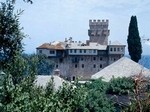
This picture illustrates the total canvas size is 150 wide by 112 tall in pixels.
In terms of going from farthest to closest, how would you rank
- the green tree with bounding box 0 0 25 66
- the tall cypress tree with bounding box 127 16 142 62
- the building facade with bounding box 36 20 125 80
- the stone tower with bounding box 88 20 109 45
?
the stone tower with bounding box 88 20 109 45 → the building facade with bounding box 36 20 125 80 → the tall cypress tree with bounding box 127 16 142 62 → the green tree with bounding box 0 0 25 66

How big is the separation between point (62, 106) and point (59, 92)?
1.31 meters

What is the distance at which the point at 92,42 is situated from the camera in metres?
92.0

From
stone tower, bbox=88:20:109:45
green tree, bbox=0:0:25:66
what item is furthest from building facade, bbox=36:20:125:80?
green tree, bbox=0:0:25:66

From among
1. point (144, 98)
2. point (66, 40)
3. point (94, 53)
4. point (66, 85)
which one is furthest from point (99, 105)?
point (66, 40)

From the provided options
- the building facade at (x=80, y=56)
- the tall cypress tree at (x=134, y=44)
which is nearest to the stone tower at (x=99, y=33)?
the building facade at (x=80, y=56)

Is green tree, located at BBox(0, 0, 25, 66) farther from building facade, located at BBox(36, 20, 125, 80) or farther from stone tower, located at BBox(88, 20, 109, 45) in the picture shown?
stone tower, located at BBox(88, 20, 109, 45)

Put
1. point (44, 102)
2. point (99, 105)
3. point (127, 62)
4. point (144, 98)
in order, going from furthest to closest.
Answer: point (127, 62), point (99, 105), point (44, 102), point (144, 98)

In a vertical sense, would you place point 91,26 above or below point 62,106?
above

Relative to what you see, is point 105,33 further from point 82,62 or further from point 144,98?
point 144,98

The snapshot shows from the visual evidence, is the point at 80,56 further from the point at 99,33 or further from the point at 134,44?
Answer: the point at 134,44

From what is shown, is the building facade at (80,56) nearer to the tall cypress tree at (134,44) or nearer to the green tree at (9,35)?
the tall cypress tree at (134,44)

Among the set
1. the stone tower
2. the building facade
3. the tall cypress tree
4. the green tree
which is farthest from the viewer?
the stone tower

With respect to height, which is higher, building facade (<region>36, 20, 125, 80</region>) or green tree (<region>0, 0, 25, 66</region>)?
A: building facade (<region>36, 20, 125, 80</region>)

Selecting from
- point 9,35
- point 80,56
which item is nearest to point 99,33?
point 80,56
